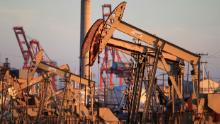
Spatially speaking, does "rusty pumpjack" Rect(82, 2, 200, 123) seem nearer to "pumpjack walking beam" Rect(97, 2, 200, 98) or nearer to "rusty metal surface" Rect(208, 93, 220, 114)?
"pumpjack walking beam" Rect(97, 2, 200, 98)

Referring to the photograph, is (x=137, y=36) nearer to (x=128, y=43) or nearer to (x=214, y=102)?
(x=128, y=43)

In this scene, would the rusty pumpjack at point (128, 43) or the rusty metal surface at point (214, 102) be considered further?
the rusty metal surface at point (214, 102)

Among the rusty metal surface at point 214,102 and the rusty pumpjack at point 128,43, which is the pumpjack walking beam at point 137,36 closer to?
the rusty pumpjack at point 128,43

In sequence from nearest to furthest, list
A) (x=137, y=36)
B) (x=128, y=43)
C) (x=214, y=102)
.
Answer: (x=137, y=36) < (x=128, y=43) < (x=214, y=102)

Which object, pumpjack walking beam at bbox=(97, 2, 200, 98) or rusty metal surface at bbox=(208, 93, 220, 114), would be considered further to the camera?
rusty metal surface at bbox=(208, 93, 220, 114)

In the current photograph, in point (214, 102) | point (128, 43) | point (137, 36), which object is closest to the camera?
point (137, 36)

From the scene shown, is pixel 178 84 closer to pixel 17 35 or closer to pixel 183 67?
pixel 183 67

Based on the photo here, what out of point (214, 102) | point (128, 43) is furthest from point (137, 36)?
point (214, 102)

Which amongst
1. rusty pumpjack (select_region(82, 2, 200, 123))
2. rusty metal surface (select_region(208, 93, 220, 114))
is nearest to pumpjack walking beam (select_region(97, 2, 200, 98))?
rusty pumpjack (select_region(82, 2, 200, 123))

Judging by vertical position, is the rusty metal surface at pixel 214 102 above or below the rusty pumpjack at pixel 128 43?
below

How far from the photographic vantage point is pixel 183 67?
61.5 feet

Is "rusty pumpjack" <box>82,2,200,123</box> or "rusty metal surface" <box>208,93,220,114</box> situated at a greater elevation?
"rusty pumpjack" <box>82,2,200,123</box>

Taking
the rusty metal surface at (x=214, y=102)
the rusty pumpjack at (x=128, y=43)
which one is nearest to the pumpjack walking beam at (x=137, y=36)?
the rusty pumpjack at (x=128, y=43)

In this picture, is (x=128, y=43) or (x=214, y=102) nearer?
(x=128, y=43)
